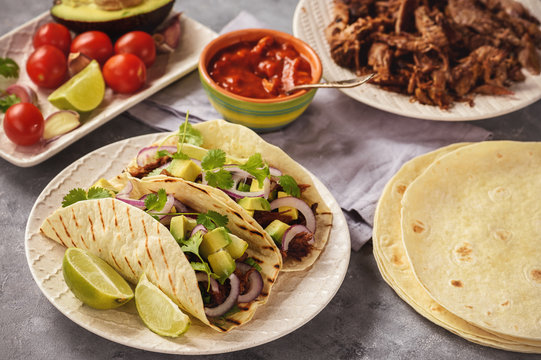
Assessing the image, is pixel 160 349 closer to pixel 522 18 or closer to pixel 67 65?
pixel 67 65

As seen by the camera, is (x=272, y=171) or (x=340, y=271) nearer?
(x=340, y=271)

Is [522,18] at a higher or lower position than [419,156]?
higher

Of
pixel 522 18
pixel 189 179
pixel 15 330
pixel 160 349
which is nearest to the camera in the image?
pixel 160 349

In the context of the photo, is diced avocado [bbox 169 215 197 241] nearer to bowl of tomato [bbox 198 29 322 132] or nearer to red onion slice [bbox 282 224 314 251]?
red onion slice [bbox 282 224 314 251]

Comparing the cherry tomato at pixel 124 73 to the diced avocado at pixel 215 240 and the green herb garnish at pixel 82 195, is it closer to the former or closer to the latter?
the green herb garnish at pixel 82 195

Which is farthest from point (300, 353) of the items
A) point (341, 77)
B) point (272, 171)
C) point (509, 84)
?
point (509, 84)

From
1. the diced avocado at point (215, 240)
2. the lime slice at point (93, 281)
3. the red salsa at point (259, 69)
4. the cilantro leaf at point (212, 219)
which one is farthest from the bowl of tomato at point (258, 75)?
the lime slice at point (93, 281)
